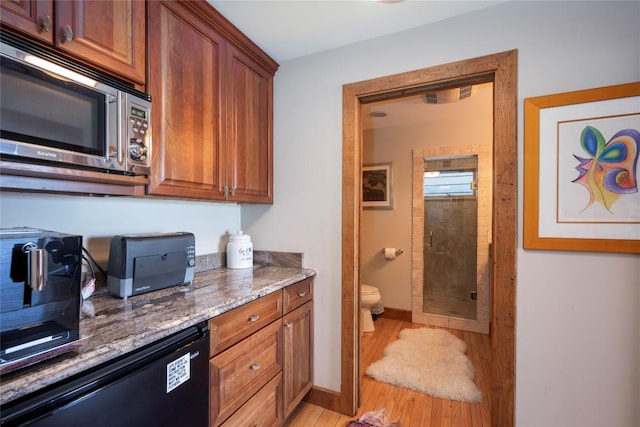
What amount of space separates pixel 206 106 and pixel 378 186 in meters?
2.40

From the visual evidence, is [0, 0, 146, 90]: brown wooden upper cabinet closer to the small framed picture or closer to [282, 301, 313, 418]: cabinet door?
[282, 301, 313, 418]: cabinet door

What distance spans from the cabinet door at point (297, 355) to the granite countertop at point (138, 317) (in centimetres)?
24

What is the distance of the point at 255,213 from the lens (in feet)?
6.89

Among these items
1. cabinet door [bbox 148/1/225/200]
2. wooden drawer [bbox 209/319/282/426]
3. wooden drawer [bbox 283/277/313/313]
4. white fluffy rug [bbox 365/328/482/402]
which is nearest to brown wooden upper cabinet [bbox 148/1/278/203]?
cabinet door [bbox 148/1/225/200]

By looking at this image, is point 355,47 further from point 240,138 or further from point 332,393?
point 332,393

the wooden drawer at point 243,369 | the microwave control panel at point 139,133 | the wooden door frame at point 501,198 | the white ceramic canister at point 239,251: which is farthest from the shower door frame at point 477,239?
the microwave control panel at point 139,133

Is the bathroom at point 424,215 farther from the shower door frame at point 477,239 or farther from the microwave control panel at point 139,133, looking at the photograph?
the microwave control panel at point 139,133

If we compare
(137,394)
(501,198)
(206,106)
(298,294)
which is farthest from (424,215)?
(137,394)

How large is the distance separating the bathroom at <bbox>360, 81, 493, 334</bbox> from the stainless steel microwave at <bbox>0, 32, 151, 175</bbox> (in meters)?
2.25

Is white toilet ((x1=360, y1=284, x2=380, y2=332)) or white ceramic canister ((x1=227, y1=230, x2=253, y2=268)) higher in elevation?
white ceramic canister ((x1=227, y1=230, x2=253, y2=268))

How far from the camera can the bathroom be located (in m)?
2.96

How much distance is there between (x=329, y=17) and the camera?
1.56m

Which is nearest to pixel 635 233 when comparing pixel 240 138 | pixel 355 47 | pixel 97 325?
pixel 355 47

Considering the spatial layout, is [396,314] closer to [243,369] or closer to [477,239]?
[477,239]
